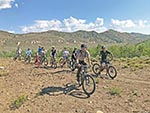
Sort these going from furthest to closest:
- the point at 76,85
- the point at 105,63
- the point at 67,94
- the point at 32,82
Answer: the point at 105,63 < the point at 32,82 < the point at 76,85 < the point at 67,94

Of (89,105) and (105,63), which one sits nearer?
(89,105)

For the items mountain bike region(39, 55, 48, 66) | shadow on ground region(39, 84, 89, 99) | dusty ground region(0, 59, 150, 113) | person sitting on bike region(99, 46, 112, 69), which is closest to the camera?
dusty ground region(0, 59, 150, 113)

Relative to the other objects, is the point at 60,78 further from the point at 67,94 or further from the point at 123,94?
the point at 123,94

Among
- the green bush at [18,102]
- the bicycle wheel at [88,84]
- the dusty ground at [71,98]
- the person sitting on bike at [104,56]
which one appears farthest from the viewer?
the person sitting on bike at [104,56]

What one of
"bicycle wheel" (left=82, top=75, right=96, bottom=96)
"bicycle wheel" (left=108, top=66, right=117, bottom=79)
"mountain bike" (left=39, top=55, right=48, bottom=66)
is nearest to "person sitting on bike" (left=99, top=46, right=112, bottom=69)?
"bicycle wheel" (left=108, top=66, right=117, bottom=79)

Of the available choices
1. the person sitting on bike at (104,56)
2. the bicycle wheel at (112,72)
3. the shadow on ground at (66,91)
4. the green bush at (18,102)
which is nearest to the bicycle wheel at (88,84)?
the shadow on ground at (66,91)

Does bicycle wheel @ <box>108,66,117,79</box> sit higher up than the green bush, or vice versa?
bicycle wheel @ <box>108,66,117,79</box>

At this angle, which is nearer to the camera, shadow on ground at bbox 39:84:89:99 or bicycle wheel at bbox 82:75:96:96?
shadow on ground at bbox 39:84:89:99

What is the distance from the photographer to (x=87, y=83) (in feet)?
39.4

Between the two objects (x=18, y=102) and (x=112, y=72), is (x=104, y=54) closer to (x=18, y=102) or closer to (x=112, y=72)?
(x=112, y=72)

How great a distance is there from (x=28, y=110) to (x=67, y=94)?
2240mm

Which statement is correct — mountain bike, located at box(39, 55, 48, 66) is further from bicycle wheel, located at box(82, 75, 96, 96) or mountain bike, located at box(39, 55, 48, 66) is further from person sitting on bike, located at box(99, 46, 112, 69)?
bicycle wheel, located at box(82, 75, 96, 96)

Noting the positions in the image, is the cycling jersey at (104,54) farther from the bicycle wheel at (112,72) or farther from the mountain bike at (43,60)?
the mountain bike at (43,60)

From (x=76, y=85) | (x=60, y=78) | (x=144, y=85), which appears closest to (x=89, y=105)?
(x=76, y=85)
